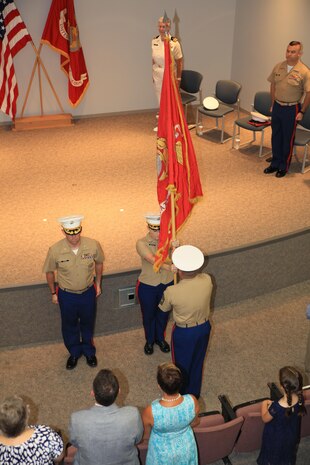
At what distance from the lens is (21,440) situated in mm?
2807

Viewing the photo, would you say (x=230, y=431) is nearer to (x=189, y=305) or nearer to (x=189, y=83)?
(x=189, y=305)

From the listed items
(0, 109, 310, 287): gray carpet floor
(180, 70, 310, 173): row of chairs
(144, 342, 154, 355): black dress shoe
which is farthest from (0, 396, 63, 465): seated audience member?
(180, 70, 310, 173): row of chairs

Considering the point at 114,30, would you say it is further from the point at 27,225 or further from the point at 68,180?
the point at 27,225

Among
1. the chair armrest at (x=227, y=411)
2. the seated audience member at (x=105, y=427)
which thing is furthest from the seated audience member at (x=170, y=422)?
the chair armrest at (x=227, y=411)

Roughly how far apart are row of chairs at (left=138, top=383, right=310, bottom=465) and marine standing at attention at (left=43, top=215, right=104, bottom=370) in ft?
4.56

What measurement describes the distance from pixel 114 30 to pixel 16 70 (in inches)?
71.3

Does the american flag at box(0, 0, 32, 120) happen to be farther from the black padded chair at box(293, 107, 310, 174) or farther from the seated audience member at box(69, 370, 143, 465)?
the seated audience member at box(69, 370, 143, 465)

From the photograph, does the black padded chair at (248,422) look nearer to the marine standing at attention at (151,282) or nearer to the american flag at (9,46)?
the marine standing at attention at (151,282)

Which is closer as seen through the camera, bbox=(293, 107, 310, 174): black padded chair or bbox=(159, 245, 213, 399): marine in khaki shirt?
bbox=(159, 245, 213, 399): marine in khaki shirt

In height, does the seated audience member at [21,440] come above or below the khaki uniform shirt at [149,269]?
above

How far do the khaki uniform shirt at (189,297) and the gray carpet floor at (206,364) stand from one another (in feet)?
3.21

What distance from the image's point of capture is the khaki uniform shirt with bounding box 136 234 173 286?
14.8ft

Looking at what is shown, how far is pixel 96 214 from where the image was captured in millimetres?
6758

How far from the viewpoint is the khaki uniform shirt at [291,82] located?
7.03 metres
